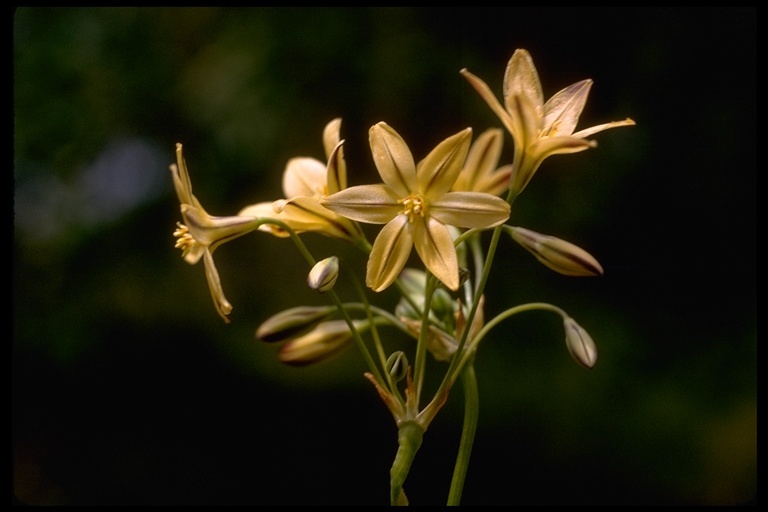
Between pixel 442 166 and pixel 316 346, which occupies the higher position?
pixel 442 166

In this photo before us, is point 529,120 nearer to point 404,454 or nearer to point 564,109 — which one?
point 564,109

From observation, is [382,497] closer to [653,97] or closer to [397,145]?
[653,97]

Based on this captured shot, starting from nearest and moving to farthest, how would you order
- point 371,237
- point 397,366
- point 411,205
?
1. point 397,366
2. point 411,205
3. point 371,237

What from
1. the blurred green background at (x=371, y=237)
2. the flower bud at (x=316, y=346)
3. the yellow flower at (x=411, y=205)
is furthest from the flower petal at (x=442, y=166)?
the blurred green background at (x=371, y=237)

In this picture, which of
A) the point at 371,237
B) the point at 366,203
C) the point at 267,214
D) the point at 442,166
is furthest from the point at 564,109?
the point at 371,237

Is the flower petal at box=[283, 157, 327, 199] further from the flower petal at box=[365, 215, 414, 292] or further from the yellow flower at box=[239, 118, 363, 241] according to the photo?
the flower petal at box=[365, 215, 414, 292]

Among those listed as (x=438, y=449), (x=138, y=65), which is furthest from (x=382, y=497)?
Answer: (x=138, y=65)
